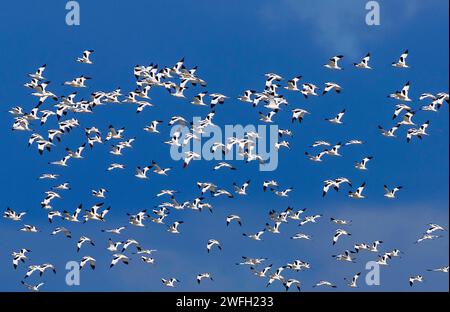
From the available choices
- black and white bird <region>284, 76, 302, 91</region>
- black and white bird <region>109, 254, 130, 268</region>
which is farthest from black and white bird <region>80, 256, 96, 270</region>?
black and white bird <region>284, 76, 302, 91</region>

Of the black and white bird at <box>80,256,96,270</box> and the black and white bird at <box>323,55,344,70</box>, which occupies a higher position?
the black and white bird at <box>323,55,344,70</box>

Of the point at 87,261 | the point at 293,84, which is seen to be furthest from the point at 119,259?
the point at 293,84

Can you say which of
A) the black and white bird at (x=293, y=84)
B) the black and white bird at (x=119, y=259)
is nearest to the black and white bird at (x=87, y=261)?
the black and white bird at (x=119, y=259)

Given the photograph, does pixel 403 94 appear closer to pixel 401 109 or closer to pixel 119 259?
pixel 401 109

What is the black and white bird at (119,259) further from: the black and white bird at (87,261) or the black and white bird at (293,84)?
the black and white bird at (293,84)

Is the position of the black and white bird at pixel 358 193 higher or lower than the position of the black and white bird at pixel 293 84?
lower

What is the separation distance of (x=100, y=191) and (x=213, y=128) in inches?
318

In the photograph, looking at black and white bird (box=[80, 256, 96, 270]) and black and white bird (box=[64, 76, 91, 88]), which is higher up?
black and white bird (box=[64, 76, 91, 88])

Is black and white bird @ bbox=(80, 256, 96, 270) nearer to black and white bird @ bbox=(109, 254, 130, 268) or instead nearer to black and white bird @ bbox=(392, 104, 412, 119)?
black and white bird @ bbox=(109, 254, 130, 268)

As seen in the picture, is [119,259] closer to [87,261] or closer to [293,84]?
[87,261]

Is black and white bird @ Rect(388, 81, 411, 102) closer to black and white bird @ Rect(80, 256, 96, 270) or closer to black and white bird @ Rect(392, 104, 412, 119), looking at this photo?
black and white bird @ Rect(392, 104, 412, 119)

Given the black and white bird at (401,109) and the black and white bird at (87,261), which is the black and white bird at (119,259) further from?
the black and white bird at (401,109)

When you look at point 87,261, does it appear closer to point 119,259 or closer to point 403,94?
point 119,259

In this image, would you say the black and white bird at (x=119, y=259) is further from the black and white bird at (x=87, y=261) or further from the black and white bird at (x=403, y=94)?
the black and white bird at (x=403, y=94)
